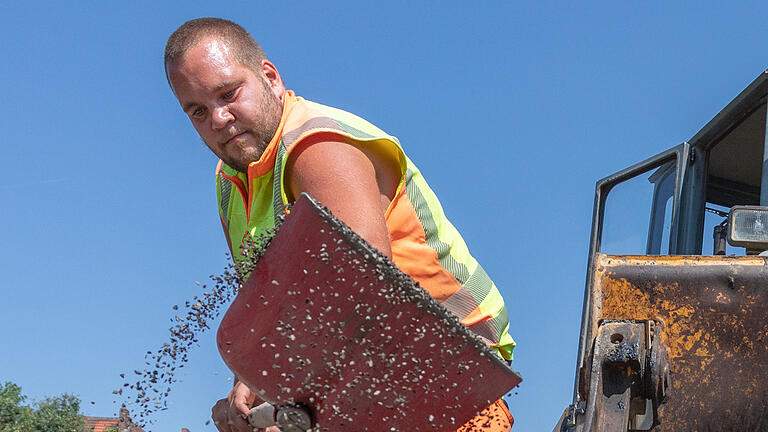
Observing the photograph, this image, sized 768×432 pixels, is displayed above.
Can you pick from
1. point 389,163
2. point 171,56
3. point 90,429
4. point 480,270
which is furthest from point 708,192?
point 90,429

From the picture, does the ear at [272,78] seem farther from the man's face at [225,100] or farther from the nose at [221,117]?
the nose at [221,117]

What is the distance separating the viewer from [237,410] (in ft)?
9.02

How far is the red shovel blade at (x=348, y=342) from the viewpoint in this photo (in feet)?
7.30

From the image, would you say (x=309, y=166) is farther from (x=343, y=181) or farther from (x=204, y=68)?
(x=204, y=68)

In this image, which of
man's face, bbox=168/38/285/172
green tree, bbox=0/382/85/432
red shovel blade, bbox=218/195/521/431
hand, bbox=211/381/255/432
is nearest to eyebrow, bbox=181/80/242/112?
man's face, bbox=168/38/285/172

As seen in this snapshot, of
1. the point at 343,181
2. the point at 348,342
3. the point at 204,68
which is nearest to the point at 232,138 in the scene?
the point at 204,68

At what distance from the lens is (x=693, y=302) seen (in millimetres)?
2596

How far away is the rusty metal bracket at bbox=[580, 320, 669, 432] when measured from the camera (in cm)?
220

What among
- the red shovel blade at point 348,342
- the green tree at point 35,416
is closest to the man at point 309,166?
the red shovel blade at point 348,342

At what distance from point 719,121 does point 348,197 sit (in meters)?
2.49

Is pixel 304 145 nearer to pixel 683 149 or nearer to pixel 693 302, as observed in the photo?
pixel 693 302

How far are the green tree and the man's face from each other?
30.7m

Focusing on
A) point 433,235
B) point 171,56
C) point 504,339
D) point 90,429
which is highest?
point 90,429

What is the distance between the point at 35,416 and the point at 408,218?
31.8 metres
